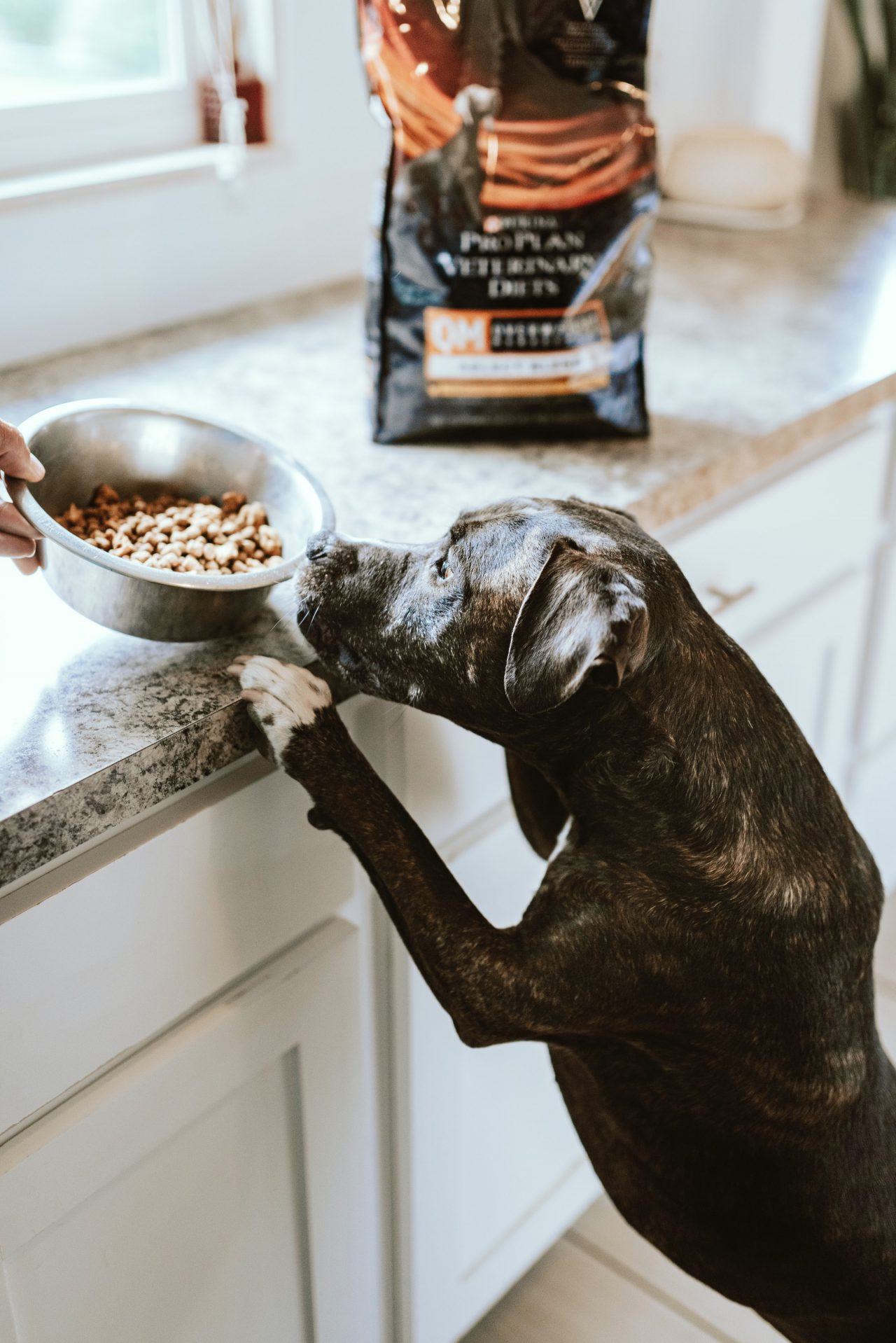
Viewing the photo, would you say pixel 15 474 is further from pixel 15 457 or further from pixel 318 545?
pixel 318 545

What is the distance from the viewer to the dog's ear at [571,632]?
84 centimetres

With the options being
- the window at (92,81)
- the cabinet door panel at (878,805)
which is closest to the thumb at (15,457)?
the window at (92,81)

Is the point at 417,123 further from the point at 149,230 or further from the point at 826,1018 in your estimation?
the point at 826,1018

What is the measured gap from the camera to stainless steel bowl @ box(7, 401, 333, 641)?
0.92 meters

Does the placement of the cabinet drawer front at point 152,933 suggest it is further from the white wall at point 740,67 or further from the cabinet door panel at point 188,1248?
the white wall at point 740,67

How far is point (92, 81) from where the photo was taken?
1659mm

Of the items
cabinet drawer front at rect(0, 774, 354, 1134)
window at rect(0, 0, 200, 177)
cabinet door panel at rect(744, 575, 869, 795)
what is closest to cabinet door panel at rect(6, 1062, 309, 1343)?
cabinet drawer front at rect(0, 774, 354, 1134)

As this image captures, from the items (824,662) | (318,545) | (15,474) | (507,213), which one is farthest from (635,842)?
(824,662)

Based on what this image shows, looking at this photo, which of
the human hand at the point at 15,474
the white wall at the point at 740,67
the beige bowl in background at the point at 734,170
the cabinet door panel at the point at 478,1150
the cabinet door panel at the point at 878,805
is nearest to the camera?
the human hand at the point at 15,474

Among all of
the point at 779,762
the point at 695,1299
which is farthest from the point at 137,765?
the point at 695,1299

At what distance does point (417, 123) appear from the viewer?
49.4 inches

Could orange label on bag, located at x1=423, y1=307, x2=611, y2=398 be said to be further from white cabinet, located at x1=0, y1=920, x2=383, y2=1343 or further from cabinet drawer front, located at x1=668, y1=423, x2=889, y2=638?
white cabinet, located at x1=0, y1=920, x2=383, y2=1343

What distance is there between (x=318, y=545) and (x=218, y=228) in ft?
2.97

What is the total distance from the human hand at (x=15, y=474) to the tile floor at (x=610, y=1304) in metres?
1.22
